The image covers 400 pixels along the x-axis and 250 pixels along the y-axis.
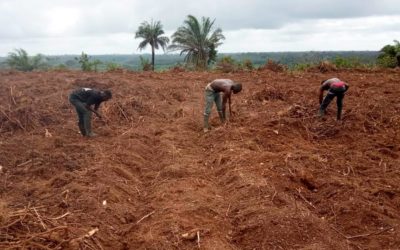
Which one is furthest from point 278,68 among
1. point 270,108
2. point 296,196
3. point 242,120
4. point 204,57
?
point 296,196

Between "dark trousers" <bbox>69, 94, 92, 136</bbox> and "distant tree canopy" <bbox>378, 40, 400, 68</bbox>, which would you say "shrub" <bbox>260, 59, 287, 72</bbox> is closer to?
"distant tree canopy" <bbox>378, 40, 400, 68</bbox>

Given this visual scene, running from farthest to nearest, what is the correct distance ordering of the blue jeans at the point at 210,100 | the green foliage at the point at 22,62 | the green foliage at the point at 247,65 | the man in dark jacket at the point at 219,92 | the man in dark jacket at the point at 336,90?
1. the green foliage at the point at 22,62
2. the green foliage at the point at 247,65
3. the blue jeans at the point at 210,100
4. the man in dark jacket at the point at 336,90
5. the man in dark jacket at the point at 219,92

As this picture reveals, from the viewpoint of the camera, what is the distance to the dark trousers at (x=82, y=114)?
8438 mm

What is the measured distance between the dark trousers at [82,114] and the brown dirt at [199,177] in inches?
10.5

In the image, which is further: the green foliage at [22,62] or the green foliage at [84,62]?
the green foliage at [22,62]

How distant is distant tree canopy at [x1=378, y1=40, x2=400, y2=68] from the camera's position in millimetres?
22609

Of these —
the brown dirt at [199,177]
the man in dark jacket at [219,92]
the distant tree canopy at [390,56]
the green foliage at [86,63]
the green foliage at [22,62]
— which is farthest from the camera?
the green foliage at [22,62]

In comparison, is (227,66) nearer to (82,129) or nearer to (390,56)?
(390,56)

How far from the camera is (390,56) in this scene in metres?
23.9

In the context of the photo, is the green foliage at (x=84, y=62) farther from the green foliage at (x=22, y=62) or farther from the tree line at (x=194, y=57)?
the green foliage at (x=22, y=62)

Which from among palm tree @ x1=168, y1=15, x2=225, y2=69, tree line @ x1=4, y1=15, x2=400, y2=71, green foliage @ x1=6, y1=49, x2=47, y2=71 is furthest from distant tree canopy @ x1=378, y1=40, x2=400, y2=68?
green foliage @ x1=6, y1=49, x2=47, y2=71

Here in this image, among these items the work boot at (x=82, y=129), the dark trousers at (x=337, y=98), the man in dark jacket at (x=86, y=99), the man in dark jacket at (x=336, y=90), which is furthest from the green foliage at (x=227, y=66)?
the man in dark jacket at (x=86, y=99)

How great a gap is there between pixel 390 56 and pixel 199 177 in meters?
20.5

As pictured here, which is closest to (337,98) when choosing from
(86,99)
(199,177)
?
(199,177)
